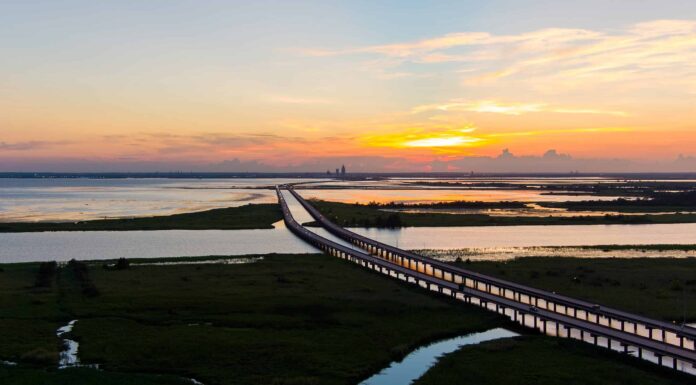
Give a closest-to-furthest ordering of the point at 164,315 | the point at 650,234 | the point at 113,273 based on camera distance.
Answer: the point at 164,315 < the point at 113,273 < the point at 650,234

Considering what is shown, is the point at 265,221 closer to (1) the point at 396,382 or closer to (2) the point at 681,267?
(2) the point at 681,267

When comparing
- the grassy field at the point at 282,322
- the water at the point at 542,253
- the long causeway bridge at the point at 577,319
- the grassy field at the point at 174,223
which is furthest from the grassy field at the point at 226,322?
the grassy field at the point at 174,223

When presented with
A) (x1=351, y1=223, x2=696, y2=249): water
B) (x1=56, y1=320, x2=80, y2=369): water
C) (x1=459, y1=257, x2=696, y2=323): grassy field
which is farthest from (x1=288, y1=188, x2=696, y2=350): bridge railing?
(x1=56, y1=320, x2=80, y2=369): water

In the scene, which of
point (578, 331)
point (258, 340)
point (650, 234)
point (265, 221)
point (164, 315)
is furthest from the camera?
point (265, 221)

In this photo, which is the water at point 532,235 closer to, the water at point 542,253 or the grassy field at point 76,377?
the water at point 542,253

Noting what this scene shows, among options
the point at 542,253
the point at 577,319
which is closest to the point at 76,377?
the point at 577,319

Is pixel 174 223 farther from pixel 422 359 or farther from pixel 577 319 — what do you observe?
pixel 577 319

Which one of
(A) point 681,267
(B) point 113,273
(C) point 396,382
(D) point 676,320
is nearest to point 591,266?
(A) point 681,267
